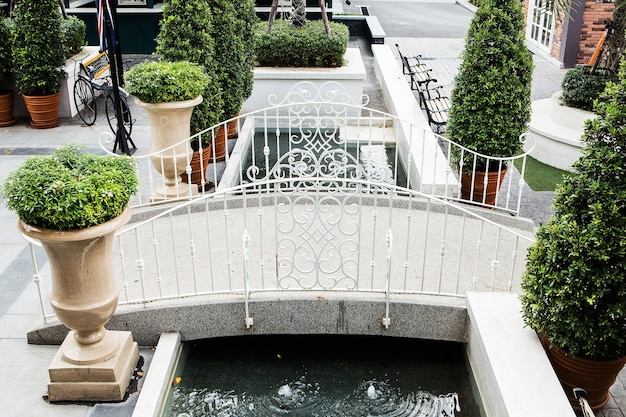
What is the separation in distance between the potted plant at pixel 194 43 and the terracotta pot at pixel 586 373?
14.1ft

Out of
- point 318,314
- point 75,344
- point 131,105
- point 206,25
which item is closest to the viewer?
point 75,344

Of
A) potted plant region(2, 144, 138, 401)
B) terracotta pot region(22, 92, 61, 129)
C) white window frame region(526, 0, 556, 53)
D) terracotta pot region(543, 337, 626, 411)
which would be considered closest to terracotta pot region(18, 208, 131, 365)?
potted plant region(2, 144, 138, 401)

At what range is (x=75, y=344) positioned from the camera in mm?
4746

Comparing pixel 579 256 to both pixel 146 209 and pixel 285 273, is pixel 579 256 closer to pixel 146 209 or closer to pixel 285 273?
pixel 285 273

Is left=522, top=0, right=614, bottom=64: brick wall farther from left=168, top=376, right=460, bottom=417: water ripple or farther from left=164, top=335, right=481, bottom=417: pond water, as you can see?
left=168, top=376, right=460, bottom=417: water ripple

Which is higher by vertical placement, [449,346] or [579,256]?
[579,256]

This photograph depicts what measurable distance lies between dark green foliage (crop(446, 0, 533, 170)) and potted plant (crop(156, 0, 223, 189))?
2932 millimetres

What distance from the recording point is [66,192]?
13.0 feet

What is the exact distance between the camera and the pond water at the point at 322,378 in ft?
15.9

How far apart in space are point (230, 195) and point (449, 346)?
3017mm

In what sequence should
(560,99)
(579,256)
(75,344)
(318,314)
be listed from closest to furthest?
(579,256), (75,344), (318,314), (560,99)

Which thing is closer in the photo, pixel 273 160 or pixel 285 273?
pixel 285 273

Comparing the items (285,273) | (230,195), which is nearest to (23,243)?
(230,195)

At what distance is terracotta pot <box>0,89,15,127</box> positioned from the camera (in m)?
10.8
